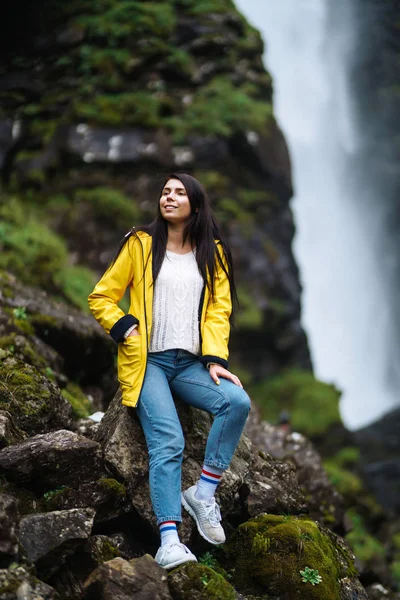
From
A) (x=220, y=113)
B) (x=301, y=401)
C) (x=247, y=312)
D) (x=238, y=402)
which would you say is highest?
(x=238, y=402)

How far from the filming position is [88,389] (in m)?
6.88

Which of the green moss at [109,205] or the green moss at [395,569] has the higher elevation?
the green moss at [109,205]

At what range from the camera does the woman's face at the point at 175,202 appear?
13.4ft

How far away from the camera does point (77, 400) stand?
19.4 feet

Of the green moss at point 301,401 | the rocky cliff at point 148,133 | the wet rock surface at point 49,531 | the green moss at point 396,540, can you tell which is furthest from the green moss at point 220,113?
the wet rock surface at point 49,531

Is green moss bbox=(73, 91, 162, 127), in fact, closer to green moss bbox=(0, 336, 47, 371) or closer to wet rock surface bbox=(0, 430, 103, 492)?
green moss bbox=(0, 336, 47, 371)

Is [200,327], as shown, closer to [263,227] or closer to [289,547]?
[289,547]

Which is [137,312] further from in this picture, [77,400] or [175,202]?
[77,400]

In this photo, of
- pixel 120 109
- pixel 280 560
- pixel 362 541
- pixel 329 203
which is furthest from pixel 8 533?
pixel 329 203

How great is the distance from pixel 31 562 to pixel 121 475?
0.90 m

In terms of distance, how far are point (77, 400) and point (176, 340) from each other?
96.9 inches

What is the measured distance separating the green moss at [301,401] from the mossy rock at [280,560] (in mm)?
10551

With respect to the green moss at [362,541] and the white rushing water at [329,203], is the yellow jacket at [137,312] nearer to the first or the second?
the green moss at [362,541]

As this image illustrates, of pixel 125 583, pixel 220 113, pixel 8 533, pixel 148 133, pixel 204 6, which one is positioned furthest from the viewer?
pixel 204 6
